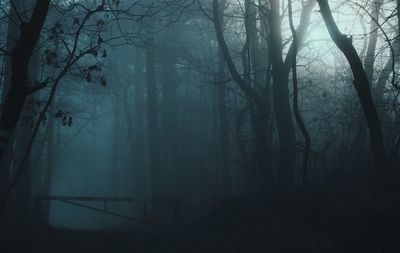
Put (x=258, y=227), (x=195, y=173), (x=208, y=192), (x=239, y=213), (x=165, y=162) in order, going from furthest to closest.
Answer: (x=165, y=162)
(x=195, y=173)
(x=208, y=192)
(x=239, y=213)
(x=258, y=227)

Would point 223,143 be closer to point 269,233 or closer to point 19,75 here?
point 269,233

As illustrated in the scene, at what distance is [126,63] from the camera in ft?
119

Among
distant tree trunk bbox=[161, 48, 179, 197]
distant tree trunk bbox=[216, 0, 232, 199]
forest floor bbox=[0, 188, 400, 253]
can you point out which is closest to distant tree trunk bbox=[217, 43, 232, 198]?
distant tree trunk bbox=[216, 0, 232, 199]

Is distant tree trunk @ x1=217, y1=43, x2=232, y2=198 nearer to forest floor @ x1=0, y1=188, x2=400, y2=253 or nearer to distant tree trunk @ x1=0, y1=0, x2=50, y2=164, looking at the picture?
forest floor @ x1=0, y1=188, x2=400, y2=253

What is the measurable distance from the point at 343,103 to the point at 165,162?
1657cm

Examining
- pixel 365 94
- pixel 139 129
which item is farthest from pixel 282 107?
pixel 139 129

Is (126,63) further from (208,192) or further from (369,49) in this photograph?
(369,49)

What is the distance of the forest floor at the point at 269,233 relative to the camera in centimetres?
833

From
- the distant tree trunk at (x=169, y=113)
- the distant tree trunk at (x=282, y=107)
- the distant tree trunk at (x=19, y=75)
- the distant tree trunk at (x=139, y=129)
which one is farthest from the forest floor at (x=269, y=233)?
the distant tree trunk at (x=139, y=129)

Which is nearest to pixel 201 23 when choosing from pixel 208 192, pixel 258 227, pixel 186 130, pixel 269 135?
pixel 186 130

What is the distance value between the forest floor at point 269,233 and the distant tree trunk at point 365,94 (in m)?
0.89

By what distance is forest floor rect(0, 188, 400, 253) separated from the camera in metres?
8.33

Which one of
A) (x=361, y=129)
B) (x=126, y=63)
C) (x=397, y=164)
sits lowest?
(x=397, y=164)

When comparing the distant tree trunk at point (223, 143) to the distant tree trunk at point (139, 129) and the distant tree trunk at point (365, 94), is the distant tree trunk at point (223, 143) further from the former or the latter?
the distant tree trunk at point (365, 94)
